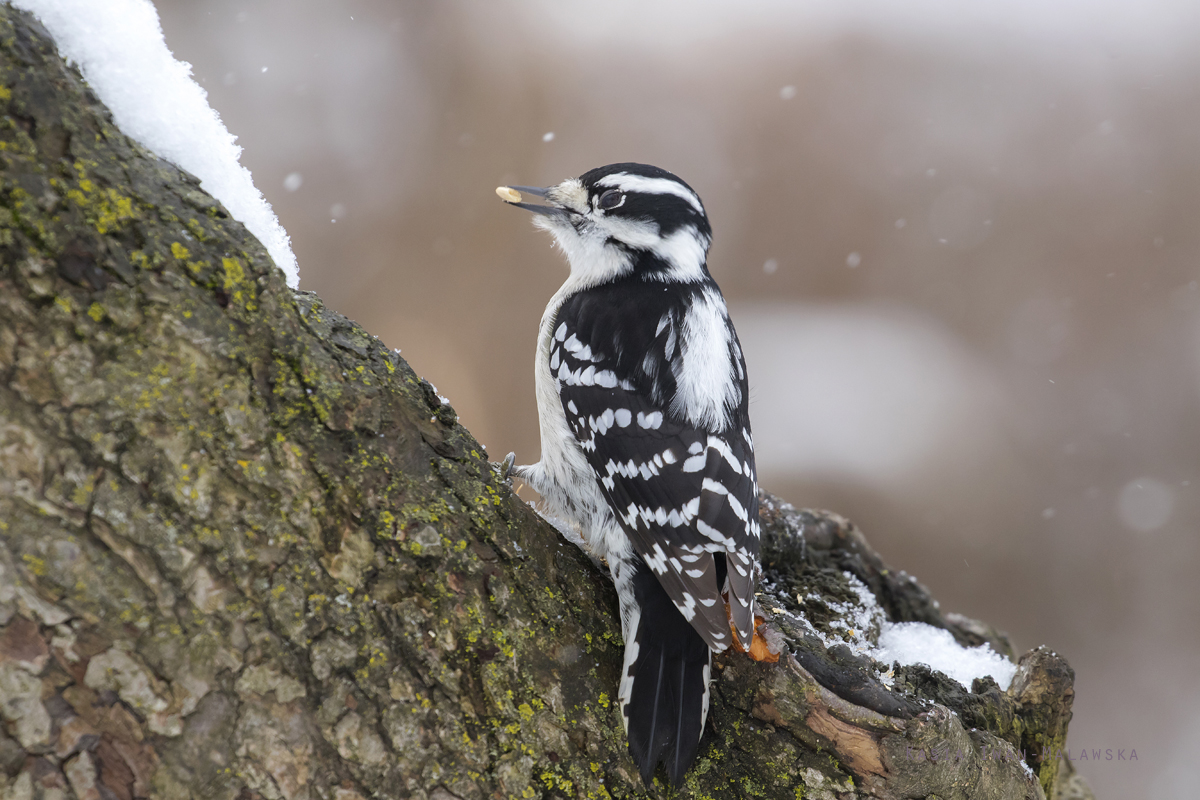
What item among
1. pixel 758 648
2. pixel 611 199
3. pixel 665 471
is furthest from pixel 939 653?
pixel 611 199

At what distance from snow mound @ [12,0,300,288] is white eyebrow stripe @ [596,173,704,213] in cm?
149

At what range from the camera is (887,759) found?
163 centimetres

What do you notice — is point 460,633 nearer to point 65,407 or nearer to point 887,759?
point 65,407

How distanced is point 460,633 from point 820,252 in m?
4.98

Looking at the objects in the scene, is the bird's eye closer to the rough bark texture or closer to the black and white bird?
the black and white bird

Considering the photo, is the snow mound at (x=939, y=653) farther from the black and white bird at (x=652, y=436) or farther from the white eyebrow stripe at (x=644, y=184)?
the white eyebrow stripe at (x=644, y=184)

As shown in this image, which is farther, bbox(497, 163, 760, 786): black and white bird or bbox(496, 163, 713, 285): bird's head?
bbox(496, 163, 713, 285): bird's head

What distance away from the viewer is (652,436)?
2.18m

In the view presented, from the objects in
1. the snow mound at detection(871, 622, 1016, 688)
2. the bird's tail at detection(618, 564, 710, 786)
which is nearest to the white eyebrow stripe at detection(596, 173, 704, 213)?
the bird's tail at detection(618, 564, 710, 786)

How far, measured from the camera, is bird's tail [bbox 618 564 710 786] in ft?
5.20

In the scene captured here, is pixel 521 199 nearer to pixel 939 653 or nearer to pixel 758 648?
pixel 758 648

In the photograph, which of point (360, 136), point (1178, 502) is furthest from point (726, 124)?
point (1178, 502)

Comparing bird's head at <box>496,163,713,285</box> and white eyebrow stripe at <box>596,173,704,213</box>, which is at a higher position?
white eyebrow stripe at <box>596,173,704,213</box>

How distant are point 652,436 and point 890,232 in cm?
431
